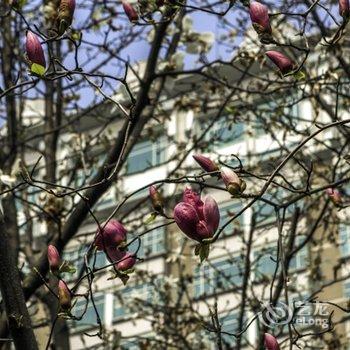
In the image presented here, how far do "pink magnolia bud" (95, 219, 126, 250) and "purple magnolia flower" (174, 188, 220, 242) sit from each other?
0.46 metres

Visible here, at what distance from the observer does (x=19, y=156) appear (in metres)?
10.3

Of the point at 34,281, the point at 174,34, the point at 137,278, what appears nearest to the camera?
the point at 34,281

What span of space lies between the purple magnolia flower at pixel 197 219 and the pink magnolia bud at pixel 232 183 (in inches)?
4.3

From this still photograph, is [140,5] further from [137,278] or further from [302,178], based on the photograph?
[137,278]

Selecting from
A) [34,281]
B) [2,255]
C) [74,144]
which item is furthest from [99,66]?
[2,255]

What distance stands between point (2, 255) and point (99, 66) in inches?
255

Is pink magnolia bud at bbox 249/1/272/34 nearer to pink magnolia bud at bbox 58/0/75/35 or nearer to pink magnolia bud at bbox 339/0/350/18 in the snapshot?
pink magnolia bud at bbox 339/0/350/18

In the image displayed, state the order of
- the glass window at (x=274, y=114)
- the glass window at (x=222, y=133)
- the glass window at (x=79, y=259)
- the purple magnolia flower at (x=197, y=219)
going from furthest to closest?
the glass window at (x=222, y=133) < the glass window at (x=274, y=114) < the glass window at (x=79, y=259) < the purple magnolia flower at (x=197, y=219)

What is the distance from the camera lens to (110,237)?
4.29 meters

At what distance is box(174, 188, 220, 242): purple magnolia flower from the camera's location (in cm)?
385

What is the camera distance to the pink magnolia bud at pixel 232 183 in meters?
3.96

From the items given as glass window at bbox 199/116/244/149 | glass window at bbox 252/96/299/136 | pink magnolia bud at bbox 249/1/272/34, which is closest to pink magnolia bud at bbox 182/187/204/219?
pink magnolia bud at bbox 249/1/272/34

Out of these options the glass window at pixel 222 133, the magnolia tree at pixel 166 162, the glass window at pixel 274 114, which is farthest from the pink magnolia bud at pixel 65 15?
the glass window at pixel 222 133

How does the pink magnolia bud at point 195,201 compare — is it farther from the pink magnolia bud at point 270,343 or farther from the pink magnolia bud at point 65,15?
the pink magnolia bud at point 65,15
